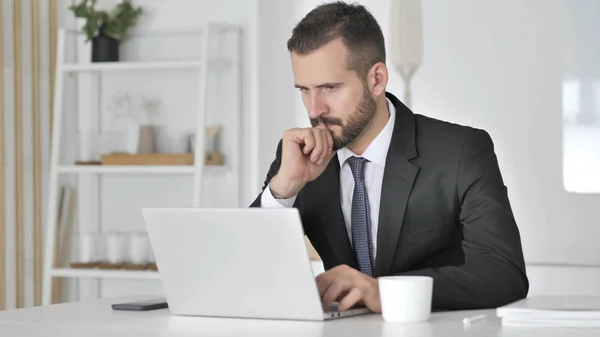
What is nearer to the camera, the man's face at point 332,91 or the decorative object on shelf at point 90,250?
the man's face at point 332,91

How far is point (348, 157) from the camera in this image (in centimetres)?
232

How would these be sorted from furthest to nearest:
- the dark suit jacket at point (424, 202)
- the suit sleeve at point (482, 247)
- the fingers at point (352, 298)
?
the dark suit jacket at point (424, 202), the suit sleeve at point (482, 247), the fingers at point (352, 298)

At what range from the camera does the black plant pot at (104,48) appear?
4.22 meters

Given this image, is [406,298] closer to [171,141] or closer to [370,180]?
[370,180]

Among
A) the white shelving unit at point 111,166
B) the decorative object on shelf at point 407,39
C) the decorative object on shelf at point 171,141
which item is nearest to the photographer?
the decorative object on shelf at point 407,39

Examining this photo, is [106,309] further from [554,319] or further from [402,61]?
[402,61]

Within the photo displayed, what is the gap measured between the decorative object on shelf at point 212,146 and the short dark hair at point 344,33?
1.82 meters

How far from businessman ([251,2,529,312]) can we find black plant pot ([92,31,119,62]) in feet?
6.90

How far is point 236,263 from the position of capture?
5.68ft

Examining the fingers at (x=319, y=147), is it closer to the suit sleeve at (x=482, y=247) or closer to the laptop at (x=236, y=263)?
the suit sleeve at (x=482, y=247)

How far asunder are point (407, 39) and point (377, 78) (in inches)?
61.6

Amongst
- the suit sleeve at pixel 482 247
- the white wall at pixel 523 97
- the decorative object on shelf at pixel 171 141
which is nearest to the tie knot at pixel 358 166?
the suit sleeve at pixel 482 247

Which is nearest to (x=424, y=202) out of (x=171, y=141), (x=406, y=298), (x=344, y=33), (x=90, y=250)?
(x=344, y=33)

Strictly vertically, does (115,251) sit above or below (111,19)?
below
